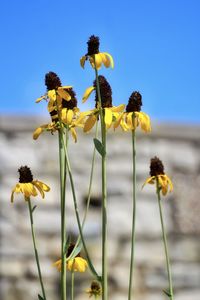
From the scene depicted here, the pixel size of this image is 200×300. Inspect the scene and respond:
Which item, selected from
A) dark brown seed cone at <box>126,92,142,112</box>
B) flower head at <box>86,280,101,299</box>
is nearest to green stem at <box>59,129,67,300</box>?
dark brown seed cone at <box>126,92,142,112</box>

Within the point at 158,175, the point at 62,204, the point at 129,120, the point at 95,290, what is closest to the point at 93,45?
the point at 129,120

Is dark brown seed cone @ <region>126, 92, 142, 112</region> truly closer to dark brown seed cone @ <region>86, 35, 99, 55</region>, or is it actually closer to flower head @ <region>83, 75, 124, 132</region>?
flower head @ <region>83, 75, 124, 132</region>

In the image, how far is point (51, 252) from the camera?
11.8 feet

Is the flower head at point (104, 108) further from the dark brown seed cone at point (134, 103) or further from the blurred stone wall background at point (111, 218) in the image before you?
the blurred stone wall background at point (111, 218)

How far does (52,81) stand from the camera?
1.85m

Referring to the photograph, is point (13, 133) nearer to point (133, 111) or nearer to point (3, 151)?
point (3, 151)

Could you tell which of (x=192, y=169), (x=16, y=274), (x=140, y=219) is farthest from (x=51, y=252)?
(x=192, y=169)

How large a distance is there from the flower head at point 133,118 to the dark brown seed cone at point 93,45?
18cm

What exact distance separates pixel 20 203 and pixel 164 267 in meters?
0.82

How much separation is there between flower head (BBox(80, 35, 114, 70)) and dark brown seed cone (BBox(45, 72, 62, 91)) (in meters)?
0.10

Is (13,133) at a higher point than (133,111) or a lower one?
higher

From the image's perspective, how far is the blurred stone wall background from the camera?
3.61 m

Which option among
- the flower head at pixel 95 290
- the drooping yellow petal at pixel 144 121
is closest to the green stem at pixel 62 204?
the drooping yellow petal at pixel 144 121

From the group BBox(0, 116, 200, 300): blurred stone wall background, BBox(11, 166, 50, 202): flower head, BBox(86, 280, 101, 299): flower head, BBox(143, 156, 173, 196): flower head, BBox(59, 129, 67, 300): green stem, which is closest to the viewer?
BBox(59, 129, 67, 300): green stem
